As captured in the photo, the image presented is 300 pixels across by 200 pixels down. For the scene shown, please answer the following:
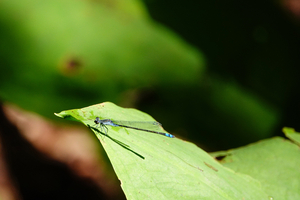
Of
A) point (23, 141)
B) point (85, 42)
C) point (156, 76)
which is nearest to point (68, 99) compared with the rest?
point (85, 42)

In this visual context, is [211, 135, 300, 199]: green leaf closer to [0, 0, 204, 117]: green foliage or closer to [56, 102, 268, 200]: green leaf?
[56, 102, 268, 200]: green leaf

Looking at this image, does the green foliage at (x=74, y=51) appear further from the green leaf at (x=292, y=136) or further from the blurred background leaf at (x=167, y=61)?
the green leaf at (x=292, y=136)

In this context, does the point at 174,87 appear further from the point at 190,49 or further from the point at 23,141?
the point at 23,141

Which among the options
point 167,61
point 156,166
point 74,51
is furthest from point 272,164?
point 74,51

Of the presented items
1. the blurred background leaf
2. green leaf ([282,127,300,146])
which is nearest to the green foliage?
the blurred background leaf

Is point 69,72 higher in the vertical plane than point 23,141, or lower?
higher

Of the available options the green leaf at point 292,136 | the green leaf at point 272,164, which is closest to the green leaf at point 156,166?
the green leaf at point 272,164

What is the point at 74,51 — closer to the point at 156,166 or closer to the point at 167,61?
the point at 167,61
